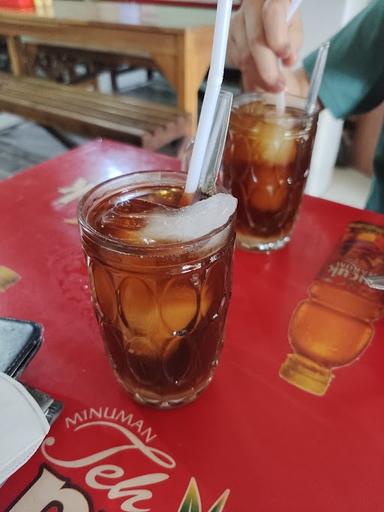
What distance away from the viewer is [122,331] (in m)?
0.46

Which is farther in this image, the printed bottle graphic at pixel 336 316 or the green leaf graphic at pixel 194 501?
the printed bottle graphic at pixel 336 316

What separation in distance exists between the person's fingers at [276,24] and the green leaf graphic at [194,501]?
62cm

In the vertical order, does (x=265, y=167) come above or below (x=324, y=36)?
above

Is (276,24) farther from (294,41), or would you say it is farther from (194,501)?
(194,501)

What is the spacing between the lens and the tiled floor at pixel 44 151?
2.60 m

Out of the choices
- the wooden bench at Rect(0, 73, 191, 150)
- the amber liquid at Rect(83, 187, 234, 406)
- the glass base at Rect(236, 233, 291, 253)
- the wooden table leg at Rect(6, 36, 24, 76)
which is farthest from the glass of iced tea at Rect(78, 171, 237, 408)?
the wooden table leg at Rect(6, 36, 24, 76)

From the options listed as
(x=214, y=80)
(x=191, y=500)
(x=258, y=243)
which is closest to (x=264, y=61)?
(x=258, y=243)

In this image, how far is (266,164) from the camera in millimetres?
685

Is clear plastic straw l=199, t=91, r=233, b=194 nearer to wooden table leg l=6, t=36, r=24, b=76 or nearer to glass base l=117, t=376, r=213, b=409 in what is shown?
glass base l=117, t=376, r=213, b=409

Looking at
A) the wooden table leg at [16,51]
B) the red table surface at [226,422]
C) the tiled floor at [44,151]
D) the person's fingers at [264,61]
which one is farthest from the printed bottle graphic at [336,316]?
the wooden table leg at [16,51]

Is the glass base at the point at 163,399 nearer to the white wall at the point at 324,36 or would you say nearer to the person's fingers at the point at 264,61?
the person's fingers at the point at 264,61

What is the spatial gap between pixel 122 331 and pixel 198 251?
0.12 m

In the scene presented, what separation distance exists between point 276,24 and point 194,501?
0.64 meters

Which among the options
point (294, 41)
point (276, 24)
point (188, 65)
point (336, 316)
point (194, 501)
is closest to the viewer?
point (194, 501)
